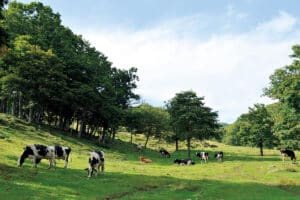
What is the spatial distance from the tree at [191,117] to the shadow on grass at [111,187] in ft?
131

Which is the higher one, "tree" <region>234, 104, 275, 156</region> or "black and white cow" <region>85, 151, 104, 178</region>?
"tree" <region>234, 104, 275, 156</region>

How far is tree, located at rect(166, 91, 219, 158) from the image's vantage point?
74.6m

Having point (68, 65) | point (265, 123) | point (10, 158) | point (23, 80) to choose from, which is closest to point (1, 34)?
point (10, 158)

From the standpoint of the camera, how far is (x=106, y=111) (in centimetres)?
7412

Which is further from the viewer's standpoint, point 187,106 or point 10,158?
point 187,106

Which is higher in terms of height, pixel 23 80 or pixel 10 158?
pixel 23 80

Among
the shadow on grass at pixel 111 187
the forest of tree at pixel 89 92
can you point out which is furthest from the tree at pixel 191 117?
the shadow on grass at pixel 111 187

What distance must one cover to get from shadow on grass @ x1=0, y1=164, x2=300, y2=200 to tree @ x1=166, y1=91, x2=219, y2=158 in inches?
1571

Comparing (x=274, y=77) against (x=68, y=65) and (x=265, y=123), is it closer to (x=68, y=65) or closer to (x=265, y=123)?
(x=265, y=123)

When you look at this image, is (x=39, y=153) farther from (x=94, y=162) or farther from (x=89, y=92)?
(x=89, y=92)

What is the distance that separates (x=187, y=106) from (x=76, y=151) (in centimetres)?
3001

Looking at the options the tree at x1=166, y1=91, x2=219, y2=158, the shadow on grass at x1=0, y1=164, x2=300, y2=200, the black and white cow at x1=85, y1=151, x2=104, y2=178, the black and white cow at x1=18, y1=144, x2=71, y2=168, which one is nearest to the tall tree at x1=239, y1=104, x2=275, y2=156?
the tree at x1=166, y1=91, x2=219, y2=158

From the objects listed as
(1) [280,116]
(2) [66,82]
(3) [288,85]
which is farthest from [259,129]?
(2) [66,82]

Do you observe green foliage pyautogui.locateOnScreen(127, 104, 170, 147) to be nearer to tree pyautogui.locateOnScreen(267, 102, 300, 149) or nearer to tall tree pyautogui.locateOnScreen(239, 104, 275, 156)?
tall tree pyautogui.locateOnScreen(239, 104, 275, 156)
